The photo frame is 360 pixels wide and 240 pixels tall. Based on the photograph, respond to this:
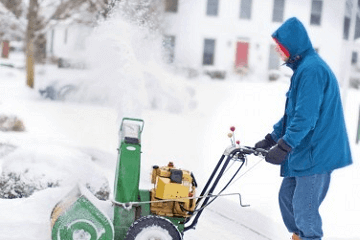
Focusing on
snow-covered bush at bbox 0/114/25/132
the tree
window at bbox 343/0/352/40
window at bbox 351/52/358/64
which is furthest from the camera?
window at bbox 351/52/358/64

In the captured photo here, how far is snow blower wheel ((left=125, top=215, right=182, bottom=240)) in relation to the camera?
2918mm

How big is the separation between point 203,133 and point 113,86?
2.98 m

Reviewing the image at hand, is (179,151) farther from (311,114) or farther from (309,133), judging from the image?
(311,114)

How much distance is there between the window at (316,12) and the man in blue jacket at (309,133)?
15988 mm

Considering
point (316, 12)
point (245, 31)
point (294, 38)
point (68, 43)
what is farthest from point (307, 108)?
point (316, 12)

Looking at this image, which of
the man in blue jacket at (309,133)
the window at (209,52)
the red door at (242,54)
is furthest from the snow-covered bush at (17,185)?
the red door at (242,54)

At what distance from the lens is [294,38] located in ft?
9.25

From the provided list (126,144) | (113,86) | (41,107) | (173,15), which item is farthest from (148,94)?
(126,144)

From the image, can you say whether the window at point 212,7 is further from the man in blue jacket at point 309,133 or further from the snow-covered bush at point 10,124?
the man in blue jacket at point 309,133

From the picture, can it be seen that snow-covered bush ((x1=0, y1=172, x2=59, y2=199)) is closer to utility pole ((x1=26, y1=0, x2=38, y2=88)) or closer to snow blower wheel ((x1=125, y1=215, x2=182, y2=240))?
snow blower wheel ((x1=125, y1=215, x2=182, y2=240))

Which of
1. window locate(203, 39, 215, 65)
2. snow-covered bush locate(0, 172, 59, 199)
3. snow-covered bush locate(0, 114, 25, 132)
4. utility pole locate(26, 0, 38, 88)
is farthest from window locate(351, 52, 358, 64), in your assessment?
snow-covered bush locate(0, 172, 59, 199)

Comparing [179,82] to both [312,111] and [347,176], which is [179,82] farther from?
[312,111]

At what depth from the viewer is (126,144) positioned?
302 cm

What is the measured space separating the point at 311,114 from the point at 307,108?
3 centimetres
